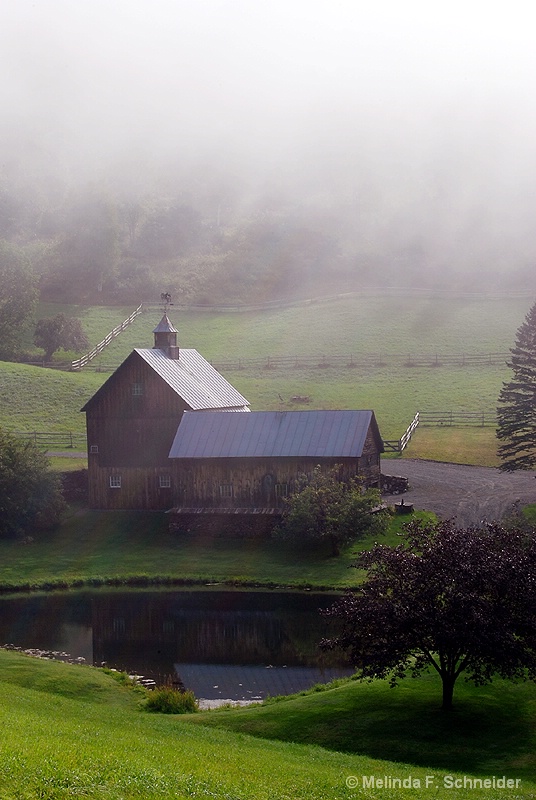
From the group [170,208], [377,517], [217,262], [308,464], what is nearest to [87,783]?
[377,517]

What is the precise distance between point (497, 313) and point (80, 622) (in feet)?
253

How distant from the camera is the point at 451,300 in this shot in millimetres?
114000

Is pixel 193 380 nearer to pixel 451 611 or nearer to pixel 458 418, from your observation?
pixel 458 418

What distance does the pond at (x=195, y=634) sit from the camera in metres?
30.1

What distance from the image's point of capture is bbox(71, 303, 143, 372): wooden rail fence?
9397 centimetres

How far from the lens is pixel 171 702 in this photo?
83.1 feet

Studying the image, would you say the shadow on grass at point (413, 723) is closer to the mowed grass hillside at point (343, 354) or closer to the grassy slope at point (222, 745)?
the grassy slope at point (222, 745)

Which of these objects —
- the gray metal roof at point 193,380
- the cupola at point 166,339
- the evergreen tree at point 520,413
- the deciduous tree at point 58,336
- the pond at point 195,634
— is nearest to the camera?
the pond at point 195,634

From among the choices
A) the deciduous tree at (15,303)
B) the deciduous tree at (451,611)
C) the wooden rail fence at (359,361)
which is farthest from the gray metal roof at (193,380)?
the deciduous tree at (15,303)

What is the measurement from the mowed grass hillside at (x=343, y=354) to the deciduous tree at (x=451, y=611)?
38856 millimetres

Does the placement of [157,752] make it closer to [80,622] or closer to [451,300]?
[80,622]

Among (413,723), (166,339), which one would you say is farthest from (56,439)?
(413,723)

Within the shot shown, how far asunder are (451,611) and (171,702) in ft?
26.7

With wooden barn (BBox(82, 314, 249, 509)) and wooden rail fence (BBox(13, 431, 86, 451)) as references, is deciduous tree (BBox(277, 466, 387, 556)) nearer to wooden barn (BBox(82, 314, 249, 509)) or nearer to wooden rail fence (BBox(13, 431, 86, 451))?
wooden barn (BBox(82, 314, 249, 509))
